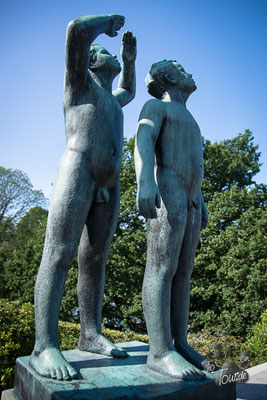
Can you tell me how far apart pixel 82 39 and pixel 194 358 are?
279 centimetres

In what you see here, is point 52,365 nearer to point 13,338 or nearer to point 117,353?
point 117,353

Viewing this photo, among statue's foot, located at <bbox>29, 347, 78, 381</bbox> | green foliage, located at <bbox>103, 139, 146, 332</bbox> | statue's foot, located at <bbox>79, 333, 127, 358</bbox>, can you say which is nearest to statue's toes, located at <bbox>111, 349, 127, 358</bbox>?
statue's foot, located at <bbox>79, 333, 127, 358</bbox>

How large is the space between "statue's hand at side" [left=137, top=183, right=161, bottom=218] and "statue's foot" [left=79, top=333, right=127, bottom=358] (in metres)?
1.29

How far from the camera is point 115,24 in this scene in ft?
9.68

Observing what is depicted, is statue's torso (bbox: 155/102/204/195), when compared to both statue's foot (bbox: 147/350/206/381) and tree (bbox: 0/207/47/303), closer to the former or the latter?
statue's foot (bbox: 147/350/206/381)

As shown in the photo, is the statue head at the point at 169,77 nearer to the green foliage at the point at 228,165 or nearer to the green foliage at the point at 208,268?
the green foliage at the point at 208,268

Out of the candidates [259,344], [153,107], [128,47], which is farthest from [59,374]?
[259,344]

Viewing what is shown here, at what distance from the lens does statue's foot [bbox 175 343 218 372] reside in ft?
8.37

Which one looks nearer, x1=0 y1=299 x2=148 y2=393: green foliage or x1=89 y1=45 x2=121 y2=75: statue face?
x1=89 y1=45 x2=121 y2=75: statue face

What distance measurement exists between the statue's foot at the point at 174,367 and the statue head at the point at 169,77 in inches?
93.0

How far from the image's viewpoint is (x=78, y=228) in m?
2.77

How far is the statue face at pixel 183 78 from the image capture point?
3.14 meters

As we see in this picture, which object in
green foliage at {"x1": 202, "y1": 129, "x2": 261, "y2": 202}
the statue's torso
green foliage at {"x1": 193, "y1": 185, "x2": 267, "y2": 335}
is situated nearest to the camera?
the statue's torso

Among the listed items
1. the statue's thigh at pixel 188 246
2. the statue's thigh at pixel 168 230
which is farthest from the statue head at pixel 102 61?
the statue's thigh at pixel 188 246
